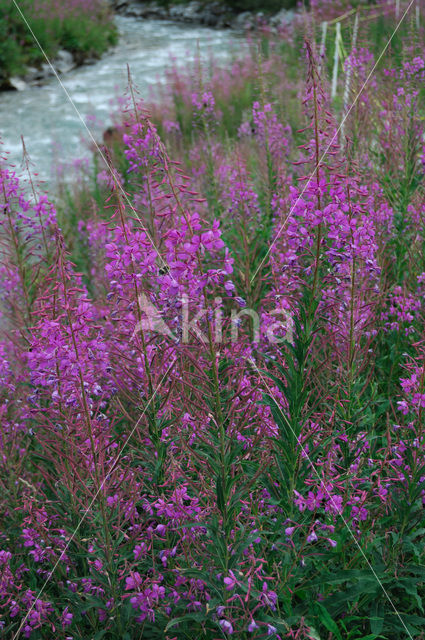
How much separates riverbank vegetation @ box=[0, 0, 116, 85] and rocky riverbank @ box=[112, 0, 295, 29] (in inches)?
147

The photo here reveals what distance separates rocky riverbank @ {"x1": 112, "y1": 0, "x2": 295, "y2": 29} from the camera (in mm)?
17984

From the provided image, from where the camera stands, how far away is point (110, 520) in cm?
204

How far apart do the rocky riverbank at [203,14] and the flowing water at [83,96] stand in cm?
75

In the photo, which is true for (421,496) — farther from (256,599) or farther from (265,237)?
(265,237)

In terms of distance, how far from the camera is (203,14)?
781 inches

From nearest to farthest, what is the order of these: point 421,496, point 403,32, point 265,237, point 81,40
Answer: point 421,496
point 265,237
point 403,32
point 81,40

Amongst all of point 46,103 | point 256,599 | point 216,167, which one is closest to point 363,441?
point 256,599

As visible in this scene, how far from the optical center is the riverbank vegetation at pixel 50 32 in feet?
42.9

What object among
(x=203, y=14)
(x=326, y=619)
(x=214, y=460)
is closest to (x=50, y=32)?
(x=203, y=14)

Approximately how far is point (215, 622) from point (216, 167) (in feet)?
13.3

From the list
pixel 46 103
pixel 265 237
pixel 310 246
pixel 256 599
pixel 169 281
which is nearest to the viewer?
pixel 169 281

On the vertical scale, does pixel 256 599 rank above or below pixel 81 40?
below

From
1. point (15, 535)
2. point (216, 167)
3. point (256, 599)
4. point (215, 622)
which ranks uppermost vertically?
point (216, 167)

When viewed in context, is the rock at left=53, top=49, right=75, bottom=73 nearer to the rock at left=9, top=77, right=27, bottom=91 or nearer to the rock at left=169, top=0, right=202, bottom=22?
the rock at left=9, top=77, right=27, bottom=91
